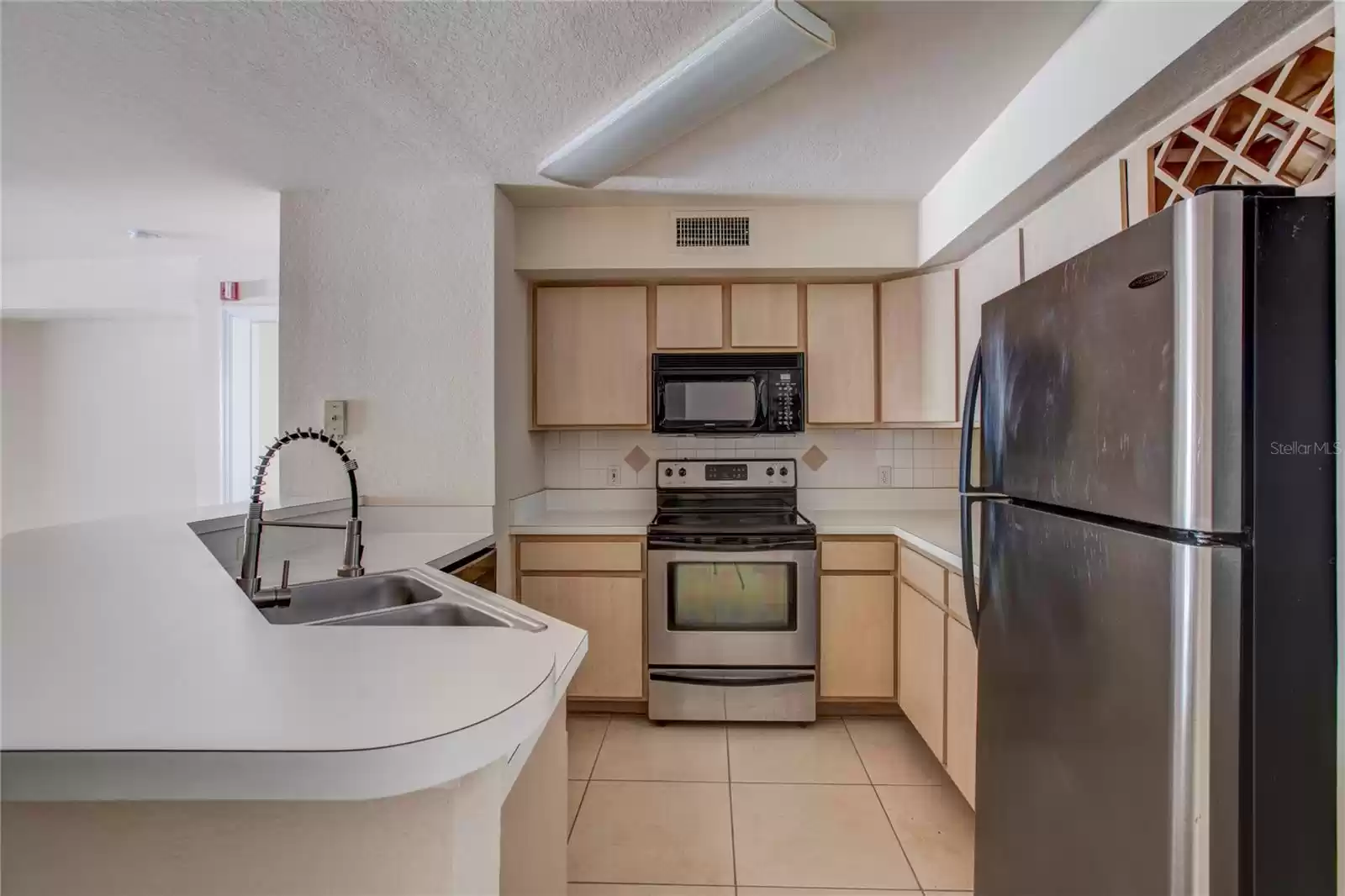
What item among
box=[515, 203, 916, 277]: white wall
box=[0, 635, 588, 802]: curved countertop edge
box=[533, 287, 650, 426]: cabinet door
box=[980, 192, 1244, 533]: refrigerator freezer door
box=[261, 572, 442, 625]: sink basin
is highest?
box=[515, 203, 916, 277]: white wall

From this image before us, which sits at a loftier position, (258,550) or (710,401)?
(710,401)

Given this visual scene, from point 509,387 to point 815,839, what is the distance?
2021mm

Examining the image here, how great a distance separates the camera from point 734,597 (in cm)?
273

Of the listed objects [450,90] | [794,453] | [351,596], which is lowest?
[351,596]

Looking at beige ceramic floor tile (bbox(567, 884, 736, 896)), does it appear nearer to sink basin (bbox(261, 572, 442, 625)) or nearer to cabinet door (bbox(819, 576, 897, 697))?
sink basin (bbox(261, 572, 442, 625))

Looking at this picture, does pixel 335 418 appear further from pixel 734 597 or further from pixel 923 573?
pixel 923 573

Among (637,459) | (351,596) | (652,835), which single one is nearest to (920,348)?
(637,459)

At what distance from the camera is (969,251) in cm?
252

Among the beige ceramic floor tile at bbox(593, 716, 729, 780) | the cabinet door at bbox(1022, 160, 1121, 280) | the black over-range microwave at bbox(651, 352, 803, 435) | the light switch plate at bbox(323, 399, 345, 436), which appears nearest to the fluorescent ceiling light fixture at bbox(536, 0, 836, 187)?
the cabinet door at bbox(1022, 160, 1121, 280)

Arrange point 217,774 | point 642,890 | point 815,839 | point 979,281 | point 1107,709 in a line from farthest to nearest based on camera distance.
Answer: point 979,281 → point 815,839 → point 642,890 → point 1107,709 → point 217,774

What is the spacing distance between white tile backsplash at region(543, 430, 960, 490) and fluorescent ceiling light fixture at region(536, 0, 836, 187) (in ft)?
4.75

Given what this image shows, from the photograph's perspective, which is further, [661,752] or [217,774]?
[661,752]

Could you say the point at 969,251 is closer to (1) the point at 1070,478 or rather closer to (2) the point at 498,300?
(1) the point at 1070,478

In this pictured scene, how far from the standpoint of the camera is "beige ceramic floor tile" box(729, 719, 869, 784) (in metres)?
2.31
